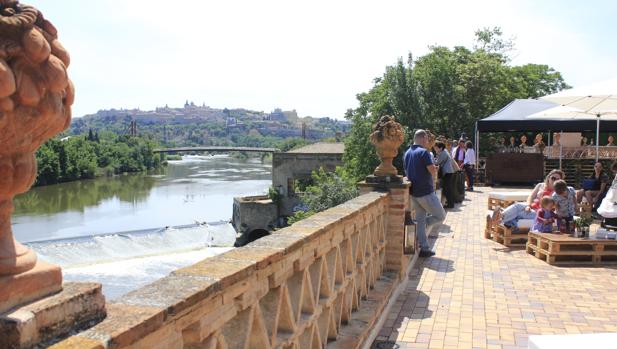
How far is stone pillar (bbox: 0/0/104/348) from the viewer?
153 cm

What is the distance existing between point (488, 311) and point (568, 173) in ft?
44.3

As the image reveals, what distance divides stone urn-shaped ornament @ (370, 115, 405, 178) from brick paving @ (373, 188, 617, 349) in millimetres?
1444

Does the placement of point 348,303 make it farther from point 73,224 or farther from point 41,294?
point 73,224

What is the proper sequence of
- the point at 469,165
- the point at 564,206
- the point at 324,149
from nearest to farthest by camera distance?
the point at 564,206 → the point at 469,165 → the point at 324,149

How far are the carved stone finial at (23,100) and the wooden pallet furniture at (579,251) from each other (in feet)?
25.0

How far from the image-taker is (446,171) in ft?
43.1

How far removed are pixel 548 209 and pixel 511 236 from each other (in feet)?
2.79

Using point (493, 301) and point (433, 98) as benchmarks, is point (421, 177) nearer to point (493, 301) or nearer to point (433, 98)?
point (493, 301)

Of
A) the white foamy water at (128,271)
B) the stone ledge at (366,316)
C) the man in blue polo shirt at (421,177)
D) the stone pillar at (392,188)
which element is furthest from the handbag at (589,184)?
the white foamy water at (128,271)

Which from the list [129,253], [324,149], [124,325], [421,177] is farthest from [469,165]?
[324,149]

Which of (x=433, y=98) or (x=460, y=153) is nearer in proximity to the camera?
(x=460, y=153)

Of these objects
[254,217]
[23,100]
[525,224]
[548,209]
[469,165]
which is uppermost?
[23,100]

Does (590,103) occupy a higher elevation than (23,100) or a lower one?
higher

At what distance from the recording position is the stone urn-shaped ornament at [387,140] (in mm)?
6594
